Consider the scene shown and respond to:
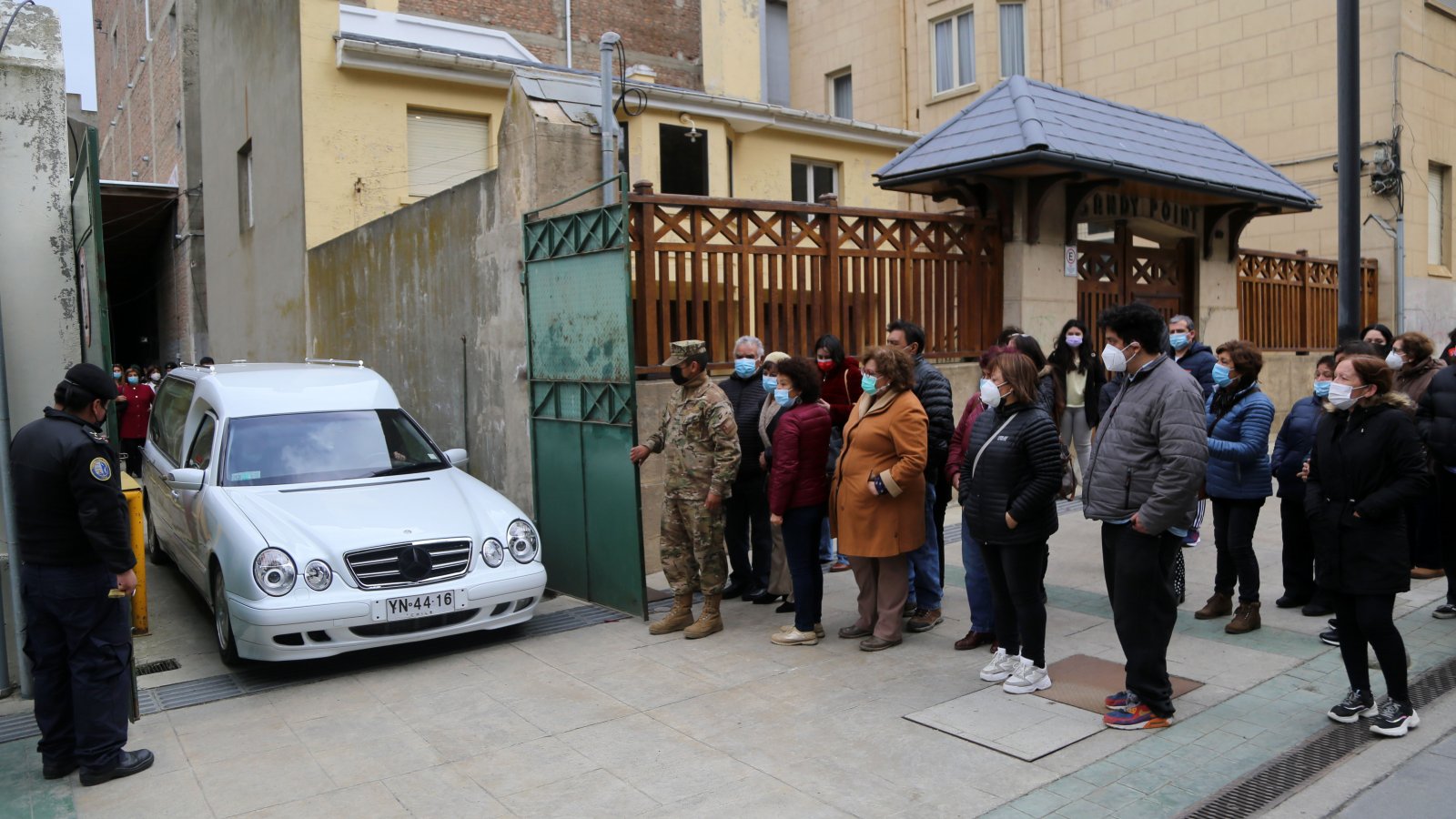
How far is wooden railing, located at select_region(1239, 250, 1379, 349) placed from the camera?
14414mm

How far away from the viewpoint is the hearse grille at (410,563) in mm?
6137

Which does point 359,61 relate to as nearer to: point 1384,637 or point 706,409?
point 706,409

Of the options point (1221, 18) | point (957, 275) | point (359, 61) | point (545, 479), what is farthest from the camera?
point (1221, 18)

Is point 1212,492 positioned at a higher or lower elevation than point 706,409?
lower

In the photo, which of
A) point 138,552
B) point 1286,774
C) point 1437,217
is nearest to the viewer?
point 1286,774

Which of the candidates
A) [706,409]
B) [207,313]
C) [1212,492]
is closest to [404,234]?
[706,409]

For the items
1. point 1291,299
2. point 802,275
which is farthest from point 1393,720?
point 1291,299

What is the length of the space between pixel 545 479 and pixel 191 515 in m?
2.48

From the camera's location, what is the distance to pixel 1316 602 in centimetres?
688

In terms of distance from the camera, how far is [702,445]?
6711 millimetres

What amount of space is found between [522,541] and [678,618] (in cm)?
113

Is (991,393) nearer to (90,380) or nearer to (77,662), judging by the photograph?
(90,380)

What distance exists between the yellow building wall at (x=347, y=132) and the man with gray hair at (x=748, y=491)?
896cm

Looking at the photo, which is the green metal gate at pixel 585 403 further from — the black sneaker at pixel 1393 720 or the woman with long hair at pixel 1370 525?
the black sneaker at pixel 1393 720
